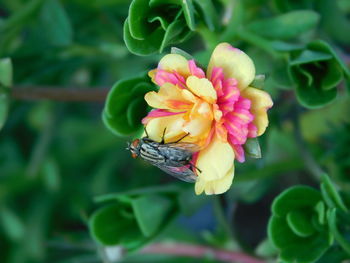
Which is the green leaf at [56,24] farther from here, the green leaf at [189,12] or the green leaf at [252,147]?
the green leaf at [252,147]

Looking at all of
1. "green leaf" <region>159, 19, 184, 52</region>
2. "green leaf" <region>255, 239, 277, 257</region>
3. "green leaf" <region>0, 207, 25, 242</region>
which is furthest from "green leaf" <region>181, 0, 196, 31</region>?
"green leaf" <region>0, 207, 25, 242</region>

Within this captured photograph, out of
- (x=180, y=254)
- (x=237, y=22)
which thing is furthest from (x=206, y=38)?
(x=180, y=254)

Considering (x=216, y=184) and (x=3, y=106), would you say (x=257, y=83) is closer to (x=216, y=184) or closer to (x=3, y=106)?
(x=216, y=184)

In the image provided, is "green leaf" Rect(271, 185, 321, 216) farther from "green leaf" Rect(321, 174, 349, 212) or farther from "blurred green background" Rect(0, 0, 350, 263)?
"blurred green background" Rect(0, 0, 350, 263)

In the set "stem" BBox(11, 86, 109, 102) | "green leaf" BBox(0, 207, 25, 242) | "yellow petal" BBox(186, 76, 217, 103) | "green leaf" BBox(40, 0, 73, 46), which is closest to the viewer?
"yellow petal" BBox(186, 76, 217, 103)

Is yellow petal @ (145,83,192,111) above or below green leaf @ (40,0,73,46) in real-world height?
above

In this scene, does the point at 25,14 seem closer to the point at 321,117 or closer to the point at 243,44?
the point at 243,44

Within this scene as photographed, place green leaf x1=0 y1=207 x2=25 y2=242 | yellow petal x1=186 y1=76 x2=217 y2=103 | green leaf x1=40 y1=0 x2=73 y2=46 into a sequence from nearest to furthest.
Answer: yellow petal x1=186 y1=76 x2=217 y2=103
green leaf x1=40 y1=0 x2=73 y2=46
green leaf x1=0 y1=207 x2=25 y2=242
